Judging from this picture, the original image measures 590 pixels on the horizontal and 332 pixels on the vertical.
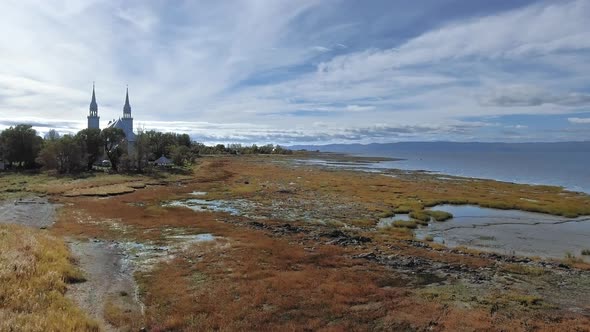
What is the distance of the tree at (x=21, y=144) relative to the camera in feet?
291

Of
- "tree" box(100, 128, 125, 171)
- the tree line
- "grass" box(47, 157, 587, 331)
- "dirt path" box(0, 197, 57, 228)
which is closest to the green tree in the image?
the tree line

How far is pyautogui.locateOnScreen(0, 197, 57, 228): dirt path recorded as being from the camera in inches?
1497

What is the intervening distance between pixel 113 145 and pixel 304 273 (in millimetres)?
88028

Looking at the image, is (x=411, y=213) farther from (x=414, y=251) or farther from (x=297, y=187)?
(x=297, y=187)

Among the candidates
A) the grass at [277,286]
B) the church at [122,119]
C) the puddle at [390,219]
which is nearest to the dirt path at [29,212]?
the grass at [277,286]

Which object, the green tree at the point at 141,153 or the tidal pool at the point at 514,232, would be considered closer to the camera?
the tidal pool at the point at 514,232

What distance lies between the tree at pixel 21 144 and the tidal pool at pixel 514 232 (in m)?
88.9

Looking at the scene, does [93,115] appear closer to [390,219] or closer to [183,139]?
[183,139]

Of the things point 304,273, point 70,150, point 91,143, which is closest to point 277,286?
point 304,273

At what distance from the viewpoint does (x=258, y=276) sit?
22812 millimetres

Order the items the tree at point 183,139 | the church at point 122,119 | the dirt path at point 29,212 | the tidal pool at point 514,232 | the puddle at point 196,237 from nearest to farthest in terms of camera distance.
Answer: the puddle at point 196,237
the tidal pool at point 514,232
the dirt path at point 29,212
the church at point 122,119
the tree at point 183,139

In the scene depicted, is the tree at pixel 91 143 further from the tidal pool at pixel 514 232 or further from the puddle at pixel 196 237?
the tidal pool at pixel 514 232

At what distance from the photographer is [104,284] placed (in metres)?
21.5

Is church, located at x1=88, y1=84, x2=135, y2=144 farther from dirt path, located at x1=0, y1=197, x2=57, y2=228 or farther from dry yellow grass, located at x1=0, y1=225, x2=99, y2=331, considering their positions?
dry yellow grass, located at x1=0, y1=225, x2=99, y2=331
